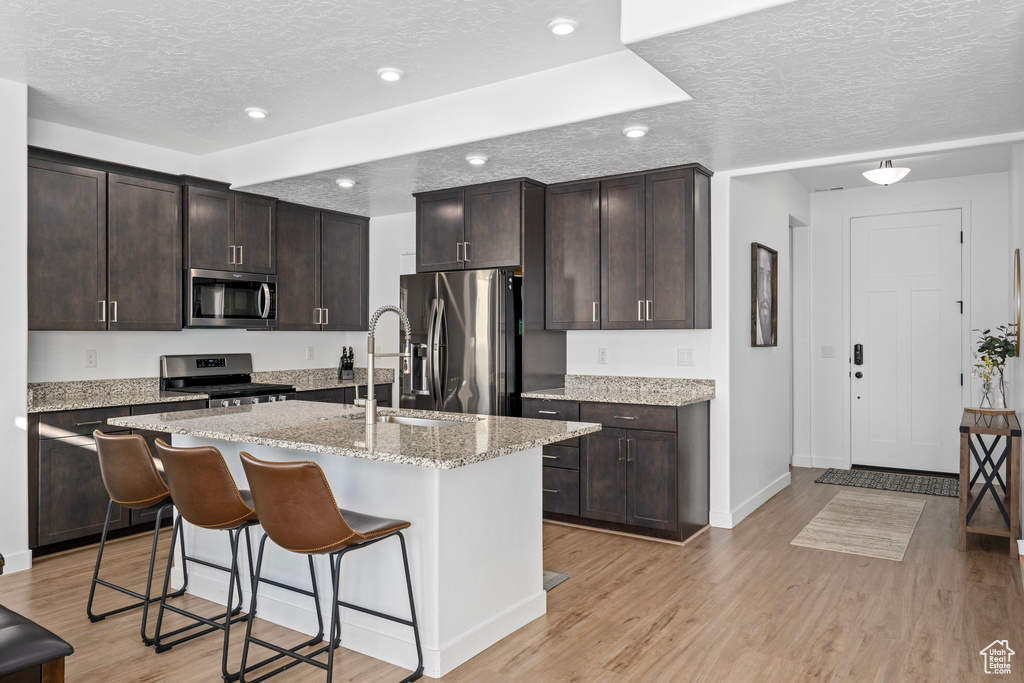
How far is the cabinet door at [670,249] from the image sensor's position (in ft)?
14.4

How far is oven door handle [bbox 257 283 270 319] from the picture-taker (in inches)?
A: 208

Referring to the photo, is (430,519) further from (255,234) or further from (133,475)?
(255,234)

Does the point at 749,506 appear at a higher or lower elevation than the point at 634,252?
lower

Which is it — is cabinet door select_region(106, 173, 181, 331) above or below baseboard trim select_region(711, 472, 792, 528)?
above

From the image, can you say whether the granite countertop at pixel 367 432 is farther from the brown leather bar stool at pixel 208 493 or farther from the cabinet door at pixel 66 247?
the cabinet door at pixel 66 247

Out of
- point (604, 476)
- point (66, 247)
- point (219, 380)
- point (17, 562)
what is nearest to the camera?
point (17, 562)

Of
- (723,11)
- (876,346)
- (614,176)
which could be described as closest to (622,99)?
(723,11)

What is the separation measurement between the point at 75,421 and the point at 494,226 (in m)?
Result: 2.92

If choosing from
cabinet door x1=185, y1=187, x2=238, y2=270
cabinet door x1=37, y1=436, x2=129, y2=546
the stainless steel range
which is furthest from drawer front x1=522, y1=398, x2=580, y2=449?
cabinet door x1=37, y1=436, x2=129, y2=546

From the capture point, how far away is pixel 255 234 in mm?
5262

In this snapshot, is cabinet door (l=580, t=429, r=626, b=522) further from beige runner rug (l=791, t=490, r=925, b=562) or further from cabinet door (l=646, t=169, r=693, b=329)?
beige runner rug (l=791, t=490, r=925, b=562)

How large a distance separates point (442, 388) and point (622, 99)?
246 centimetres

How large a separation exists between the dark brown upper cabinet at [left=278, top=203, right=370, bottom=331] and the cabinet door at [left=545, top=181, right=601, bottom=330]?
212 cm

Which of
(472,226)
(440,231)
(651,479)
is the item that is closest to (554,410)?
(651,479)
